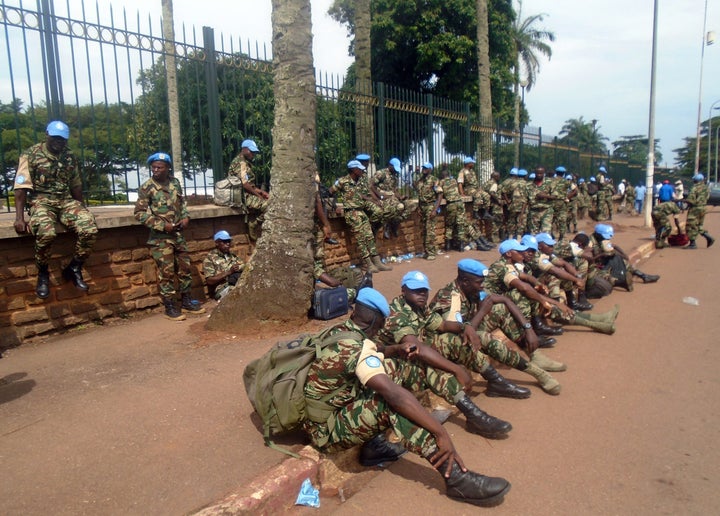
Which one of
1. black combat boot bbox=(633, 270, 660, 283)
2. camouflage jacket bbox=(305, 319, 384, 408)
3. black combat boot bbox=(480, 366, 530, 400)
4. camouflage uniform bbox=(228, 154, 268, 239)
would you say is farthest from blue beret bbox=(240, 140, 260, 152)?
black combat boot bbox=(633, 270, 660, 283)

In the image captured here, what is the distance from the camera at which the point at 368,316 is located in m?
3.06

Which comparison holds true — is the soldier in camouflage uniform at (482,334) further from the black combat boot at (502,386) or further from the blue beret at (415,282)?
the blue beret at (415,282)

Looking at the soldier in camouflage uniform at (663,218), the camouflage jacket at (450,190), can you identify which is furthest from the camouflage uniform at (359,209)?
the soldier in camouflage uniform at (663,218)

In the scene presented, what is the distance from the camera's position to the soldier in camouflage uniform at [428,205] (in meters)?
10.4

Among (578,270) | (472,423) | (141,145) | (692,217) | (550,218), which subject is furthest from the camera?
(692,217)

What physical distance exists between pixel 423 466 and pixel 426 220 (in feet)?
25.1

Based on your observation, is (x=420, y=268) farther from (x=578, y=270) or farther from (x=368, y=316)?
(x=368, y=316)

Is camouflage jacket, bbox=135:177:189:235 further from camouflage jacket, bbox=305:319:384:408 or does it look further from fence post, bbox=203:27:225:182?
camouflage jacket, bbox=305:319:384:408

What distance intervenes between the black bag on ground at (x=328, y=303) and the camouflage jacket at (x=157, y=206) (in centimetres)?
171

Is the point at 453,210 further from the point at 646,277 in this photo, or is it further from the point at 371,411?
the point at 371,411

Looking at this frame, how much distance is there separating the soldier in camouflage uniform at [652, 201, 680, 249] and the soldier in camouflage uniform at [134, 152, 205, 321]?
1059 centimetres

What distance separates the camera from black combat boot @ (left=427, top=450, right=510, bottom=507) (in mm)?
2697

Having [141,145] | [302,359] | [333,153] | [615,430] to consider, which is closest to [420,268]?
[333,153]

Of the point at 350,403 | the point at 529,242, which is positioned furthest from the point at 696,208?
the point at 350,403
